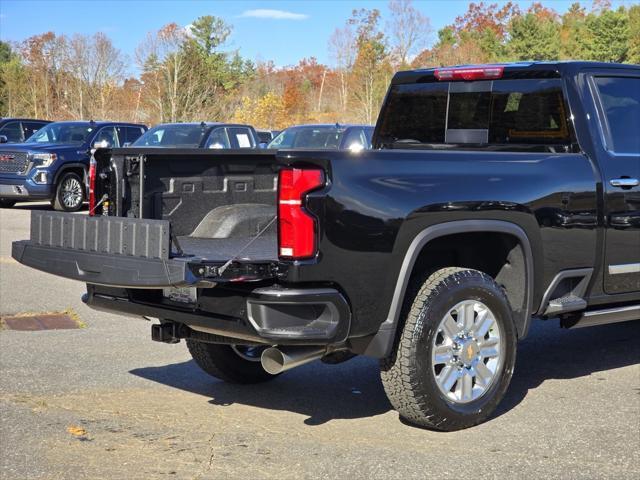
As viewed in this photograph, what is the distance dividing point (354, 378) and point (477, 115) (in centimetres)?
200

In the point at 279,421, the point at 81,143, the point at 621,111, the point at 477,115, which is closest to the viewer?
the point at 279,421

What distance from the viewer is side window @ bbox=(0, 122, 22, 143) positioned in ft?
74.2

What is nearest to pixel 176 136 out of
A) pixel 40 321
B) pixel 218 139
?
pixel 218 139

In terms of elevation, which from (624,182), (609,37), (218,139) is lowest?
(624,182)

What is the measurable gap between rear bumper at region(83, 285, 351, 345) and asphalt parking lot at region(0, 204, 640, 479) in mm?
633

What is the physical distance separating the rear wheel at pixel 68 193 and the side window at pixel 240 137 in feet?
11.7

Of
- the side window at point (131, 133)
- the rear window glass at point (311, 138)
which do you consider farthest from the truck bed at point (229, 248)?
the side window at point (131, 133)

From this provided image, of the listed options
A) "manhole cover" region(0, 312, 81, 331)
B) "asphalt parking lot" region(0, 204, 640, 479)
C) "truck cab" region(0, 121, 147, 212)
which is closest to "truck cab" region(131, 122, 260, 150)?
"truck cab" region(0, 121, 147, 212)

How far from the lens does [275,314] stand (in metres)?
4.36

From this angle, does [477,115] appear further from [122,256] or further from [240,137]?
[240,137]

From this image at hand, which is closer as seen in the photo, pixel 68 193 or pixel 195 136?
pixel 195 136

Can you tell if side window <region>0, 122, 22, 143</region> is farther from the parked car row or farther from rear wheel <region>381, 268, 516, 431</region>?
rear wheel <region>381, 268, 516, 431</region>

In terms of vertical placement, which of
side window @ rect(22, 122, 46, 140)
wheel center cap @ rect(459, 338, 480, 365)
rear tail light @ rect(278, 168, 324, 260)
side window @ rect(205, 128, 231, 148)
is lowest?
wheel center cap @ rect(459, 338, 480, 365)

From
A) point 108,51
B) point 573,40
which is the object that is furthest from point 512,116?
point 573,40
